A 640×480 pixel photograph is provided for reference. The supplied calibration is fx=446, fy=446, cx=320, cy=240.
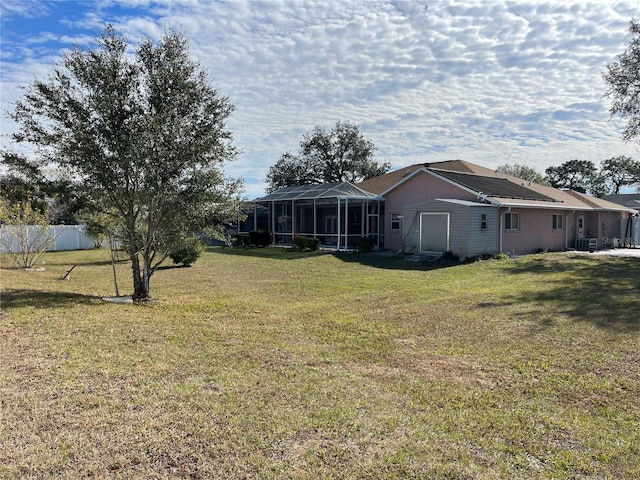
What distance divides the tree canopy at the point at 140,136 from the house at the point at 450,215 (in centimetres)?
1213

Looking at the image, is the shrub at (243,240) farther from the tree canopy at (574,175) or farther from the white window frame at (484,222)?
the tree canopy at (574,175)

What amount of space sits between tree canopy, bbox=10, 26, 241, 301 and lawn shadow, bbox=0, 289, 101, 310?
47.2 inches

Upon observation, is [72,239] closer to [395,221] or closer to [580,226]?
[395,221]

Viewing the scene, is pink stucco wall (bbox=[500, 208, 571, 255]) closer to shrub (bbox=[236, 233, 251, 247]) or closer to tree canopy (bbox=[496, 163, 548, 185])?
shrub (bbox=[236, 233, 251, 247])

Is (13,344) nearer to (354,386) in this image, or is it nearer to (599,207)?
(354,386)

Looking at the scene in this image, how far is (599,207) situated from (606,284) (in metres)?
16.9

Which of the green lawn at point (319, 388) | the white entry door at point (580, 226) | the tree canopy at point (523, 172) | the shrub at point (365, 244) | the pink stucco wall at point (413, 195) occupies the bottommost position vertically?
the green lawn at point (319, 388)

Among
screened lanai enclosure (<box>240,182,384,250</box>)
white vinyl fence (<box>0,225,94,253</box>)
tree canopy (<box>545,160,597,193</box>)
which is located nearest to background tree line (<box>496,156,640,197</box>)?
tree canopy (<box>545,160,597,193</box>)

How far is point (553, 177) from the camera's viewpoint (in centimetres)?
6556

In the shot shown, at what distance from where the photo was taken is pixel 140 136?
8578 mm

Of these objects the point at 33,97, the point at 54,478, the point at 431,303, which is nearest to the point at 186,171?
the point at 33,97

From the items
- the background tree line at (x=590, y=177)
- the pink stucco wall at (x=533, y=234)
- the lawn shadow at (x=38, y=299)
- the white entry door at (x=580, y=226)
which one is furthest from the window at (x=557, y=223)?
the background tree line at (x=590, y=177)

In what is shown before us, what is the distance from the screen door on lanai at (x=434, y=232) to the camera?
19203mm

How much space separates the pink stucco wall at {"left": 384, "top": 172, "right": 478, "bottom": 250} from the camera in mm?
21219
